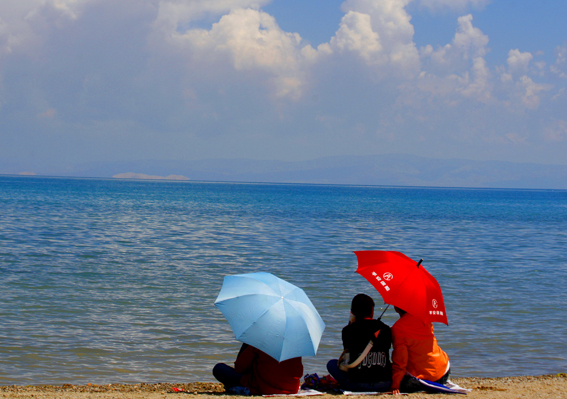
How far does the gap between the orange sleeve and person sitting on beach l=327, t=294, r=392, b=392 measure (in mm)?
81

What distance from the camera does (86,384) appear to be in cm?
718

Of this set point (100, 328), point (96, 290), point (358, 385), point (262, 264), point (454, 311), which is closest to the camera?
point (358, 385)

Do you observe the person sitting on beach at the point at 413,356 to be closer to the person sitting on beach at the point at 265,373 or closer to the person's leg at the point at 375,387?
the person's leg at the point at 375,387

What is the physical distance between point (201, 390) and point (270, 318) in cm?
194

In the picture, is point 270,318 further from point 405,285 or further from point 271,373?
point 405,285

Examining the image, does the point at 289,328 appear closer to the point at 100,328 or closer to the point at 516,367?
the point at 516,367

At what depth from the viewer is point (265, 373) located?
6.04 metres

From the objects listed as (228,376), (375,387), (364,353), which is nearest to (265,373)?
(228,376)

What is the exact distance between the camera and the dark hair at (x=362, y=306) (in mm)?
5555

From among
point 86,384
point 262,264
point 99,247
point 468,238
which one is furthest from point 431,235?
point 86,384

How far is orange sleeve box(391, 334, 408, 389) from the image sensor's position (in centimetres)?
590

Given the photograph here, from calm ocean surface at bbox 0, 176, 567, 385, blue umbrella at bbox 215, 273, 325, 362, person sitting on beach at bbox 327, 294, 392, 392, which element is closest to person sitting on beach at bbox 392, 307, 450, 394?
person sitting on beach at bbox 327, 294, 392, 392

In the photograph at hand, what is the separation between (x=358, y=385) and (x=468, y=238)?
25111 mm

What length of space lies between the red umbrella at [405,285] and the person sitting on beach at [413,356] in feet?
0.57
